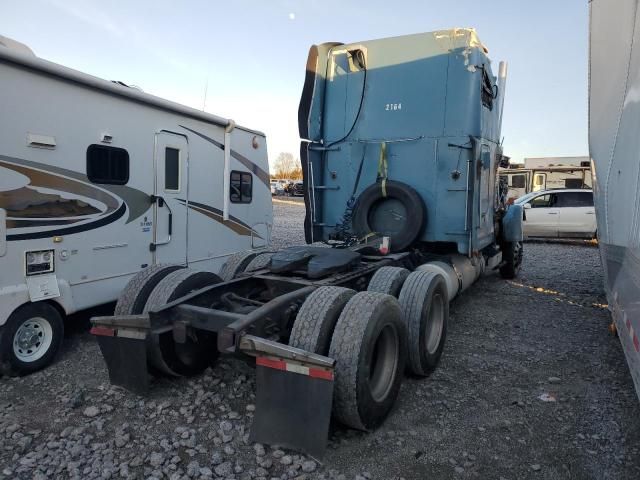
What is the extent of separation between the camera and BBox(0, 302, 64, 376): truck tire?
4074mm

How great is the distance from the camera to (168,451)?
3.00m

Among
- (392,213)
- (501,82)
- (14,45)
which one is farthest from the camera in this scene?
(501,82)

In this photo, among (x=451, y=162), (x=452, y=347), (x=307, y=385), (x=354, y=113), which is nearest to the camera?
(x=307, y=385)

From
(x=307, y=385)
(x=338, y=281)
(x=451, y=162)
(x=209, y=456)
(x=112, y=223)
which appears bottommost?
(x=209, y=456)

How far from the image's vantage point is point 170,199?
5984 mm

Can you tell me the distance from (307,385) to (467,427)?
134cm

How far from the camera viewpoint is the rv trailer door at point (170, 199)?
19.0 ft

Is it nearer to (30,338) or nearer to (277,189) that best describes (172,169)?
(30,338)

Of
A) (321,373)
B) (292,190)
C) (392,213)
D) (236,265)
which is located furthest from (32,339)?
(292,190)

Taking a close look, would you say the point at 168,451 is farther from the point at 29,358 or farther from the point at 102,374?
the point at 29,358

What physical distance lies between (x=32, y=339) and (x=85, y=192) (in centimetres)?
150

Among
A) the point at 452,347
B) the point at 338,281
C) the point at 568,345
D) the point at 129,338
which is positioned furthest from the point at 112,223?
the point at 568,345

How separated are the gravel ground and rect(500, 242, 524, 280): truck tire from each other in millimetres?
3653

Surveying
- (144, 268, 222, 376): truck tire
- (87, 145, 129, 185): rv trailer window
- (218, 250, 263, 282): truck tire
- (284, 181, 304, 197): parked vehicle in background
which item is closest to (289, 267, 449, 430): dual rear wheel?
(144, 268, 222, 376): truck tire
